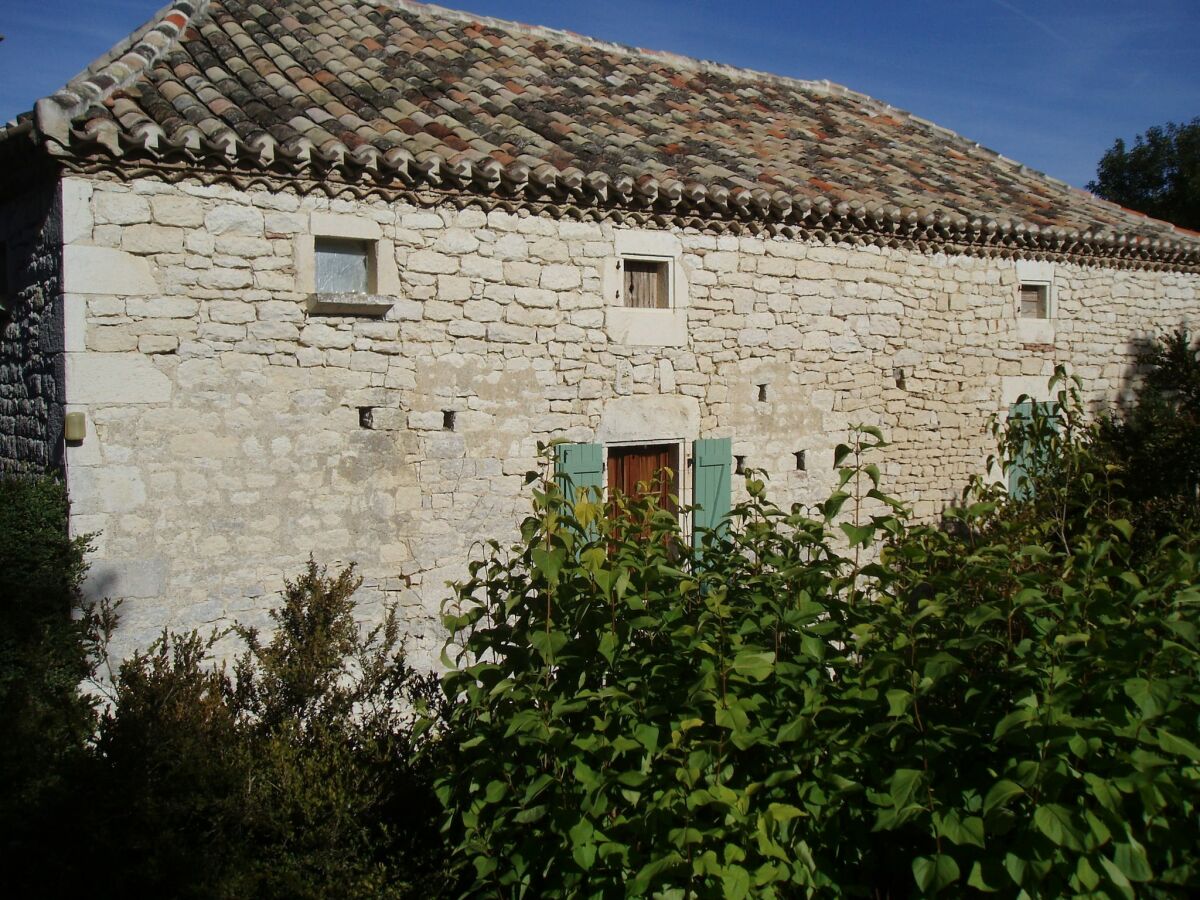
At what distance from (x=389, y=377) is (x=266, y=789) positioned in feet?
10.5

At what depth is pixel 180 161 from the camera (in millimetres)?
5629

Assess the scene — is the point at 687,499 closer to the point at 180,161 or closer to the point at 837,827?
the point at 180,161

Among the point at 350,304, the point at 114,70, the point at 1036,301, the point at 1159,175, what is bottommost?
the point at 350,304

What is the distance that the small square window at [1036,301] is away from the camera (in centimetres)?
997

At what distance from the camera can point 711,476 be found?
7680mm

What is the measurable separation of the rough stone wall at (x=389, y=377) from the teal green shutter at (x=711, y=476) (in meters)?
0.22

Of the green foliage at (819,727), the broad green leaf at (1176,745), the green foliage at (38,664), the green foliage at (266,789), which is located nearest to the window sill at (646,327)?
the green foliage at (266,789)

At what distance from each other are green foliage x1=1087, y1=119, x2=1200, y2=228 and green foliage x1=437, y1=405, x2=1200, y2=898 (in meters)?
22.4

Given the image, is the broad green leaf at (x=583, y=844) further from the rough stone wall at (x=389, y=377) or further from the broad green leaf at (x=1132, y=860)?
the rough stone wall at (x=389, y=377)

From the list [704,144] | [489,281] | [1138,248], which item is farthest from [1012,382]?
[489,281]

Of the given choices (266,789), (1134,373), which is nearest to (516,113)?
(266,789)

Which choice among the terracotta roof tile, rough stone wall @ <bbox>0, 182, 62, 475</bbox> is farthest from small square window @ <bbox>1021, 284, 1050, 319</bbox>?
rough stone wall @ <bbox>0, 182, 62, 475</bbox>

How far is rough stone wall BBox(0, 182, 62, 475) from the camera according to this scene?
5.60m

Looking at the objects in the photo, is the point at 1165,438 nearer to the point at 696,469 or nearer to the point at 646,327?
A: the point at 696,469
